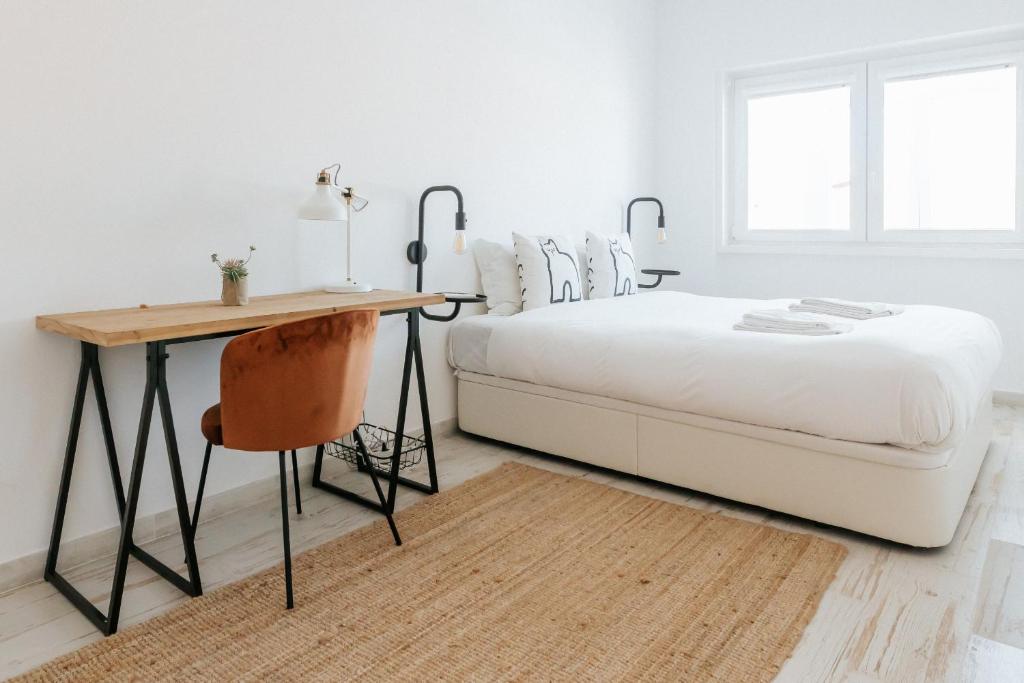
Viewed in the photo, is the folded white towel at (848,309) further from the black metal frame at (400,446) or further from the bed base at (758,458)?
the black metal frame at (400,446)

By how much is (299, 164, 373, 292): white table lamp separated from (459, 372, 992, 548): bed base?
808mm

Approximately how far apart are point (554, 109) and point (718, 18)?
1521 millimetres

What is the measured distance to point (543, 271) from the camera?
3326 millimetres

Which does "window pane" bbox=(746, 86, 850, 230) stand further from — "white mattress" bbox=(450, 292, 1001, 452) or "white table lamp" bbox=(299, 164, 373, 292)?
"white table lamp" bbox=(299, 164, 373, 292)

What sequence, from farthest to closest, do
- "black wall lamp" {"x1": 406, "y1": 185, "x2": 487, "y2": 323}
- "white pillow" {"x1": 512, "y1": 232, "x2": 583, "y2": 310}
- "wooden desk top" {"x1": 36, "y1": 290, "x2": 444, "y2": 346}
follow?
"white pillow" {"x1": 512, "y1": 232, "x2": 583, "y2": 310}
"black wall lamp" {"x1": 406, "y1": 185, "x2": 487, "y2": 323}
"wooden desk top" {"x1": 36, "y1": 290, "x2": 444, "y2": 346}

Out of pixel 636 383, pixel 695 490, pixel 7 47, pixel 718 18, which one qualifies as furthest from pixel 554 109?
pixel 7 47

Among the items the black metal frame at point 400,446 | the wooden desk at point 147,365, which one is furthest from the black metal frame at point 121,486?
the black metal frame at point 400,446

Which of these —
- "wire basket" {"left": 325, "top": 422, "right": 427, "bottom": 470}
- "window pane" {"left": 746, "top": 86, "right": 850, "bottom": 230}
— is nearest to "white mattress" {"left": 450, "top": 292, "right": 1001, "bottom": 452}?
"wire basket" {"left": 325, "top": 422, "right": 427, "bottom": 470}

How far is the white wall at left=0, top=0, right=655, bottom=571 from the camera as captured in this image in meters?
1.95

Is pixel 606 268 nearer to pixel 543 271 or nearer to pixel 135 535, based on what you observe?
pixel 543 271

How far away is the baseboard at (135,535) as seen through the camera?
198cm

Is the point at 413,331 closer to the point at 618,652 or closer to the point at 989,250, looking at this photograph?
the point at 618,652

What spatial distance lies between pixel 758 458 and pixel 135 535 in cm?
200

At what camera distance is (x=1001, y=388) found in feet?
12.7
